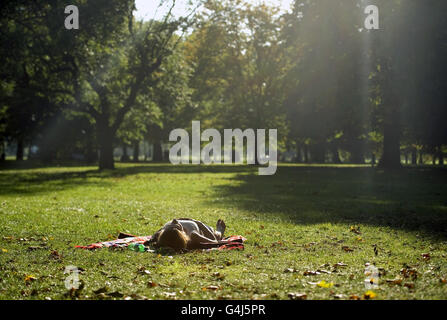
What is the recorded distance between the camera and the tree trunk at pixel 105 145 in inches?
1535

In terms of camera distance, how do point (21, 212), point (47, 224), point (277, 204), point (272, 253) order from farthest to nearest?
point (277, 204) → point (21, 212) → point (47, 224) → point (272, 253)

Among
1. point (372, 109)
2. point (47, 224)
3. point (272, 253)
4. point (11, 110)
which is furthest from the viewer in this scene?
point (11, 110)

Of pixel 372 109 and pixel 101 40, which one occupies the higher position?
pixel 101 40

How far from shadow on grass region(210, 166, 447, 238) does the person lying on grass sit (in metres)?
4.36

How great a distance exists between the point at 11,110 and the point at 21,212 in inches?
1482

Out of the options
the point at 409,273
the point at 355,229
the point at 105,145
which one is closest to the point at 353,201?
the point at 355,229

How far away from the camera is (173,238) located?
9273mm

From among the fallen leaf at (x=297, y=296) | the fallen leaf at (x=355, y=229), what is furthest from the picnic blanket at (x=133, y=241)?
the fallen leaf at (x=297, y=296)

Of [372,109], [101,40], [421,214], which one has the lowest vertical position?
[421,214]

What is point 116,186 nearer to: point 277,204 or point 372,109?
point 277,204

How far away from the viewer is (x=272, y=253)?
30.2 ft

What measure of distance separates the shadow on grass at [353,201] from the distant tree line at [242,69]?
7.25 meters
